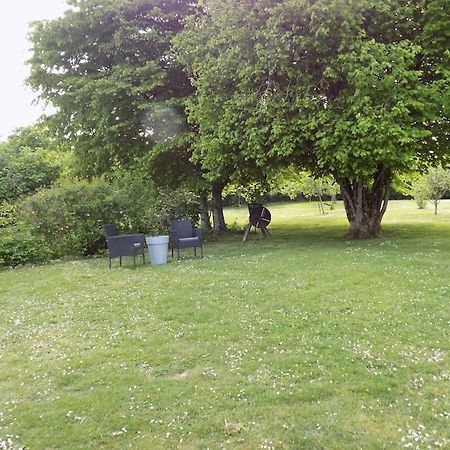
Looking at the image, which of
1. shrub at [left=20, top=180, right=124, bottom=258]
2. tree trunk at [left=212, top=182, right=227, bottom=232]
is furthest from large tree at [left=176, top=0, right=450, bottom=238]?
tree trunk at [left=212, top=182, right=227, bottom=232]

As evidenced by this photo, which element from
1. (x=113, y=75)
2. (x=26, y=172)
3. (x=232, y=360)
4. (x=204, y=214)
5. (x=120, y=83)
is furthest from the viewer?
(x=204, y=214)

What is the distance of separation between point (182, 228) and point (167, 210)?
2346 millimetres

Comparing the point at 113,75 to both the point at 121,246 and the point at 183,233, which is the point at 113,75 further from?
the point at 121,246

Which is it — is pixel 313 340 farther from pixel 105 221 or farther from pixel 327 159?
pixel 105 221

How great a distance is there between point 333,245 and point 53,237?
8.79 m

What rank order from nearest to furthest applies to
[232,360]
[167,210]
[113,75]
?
[232,360] → [167,210] → [113,75]

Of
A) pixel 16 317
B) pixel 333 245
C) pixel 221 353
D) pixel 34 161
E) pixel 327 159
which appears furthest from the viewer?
pixel 34 161

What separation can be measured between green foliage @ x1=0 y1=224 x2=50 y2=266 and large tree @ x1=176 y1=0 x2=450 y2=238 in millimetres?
5786

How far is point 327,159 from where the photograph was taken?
469 inches

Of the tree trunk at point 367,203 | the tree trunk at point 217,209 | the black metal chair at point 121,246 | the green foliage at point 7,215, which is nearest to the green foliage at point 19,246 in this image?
the green foliage at point 7,215

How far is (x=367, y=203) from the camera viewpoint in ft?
50.3

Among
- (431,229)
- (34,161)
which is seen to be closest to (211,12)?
(34,161)

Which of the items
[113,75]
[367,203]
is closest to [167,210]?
[113,75]

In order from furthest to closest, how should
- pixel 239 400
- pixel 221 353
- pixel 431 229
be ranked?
pixel 431 229 → pixel 221 353 → pixel 239 400
